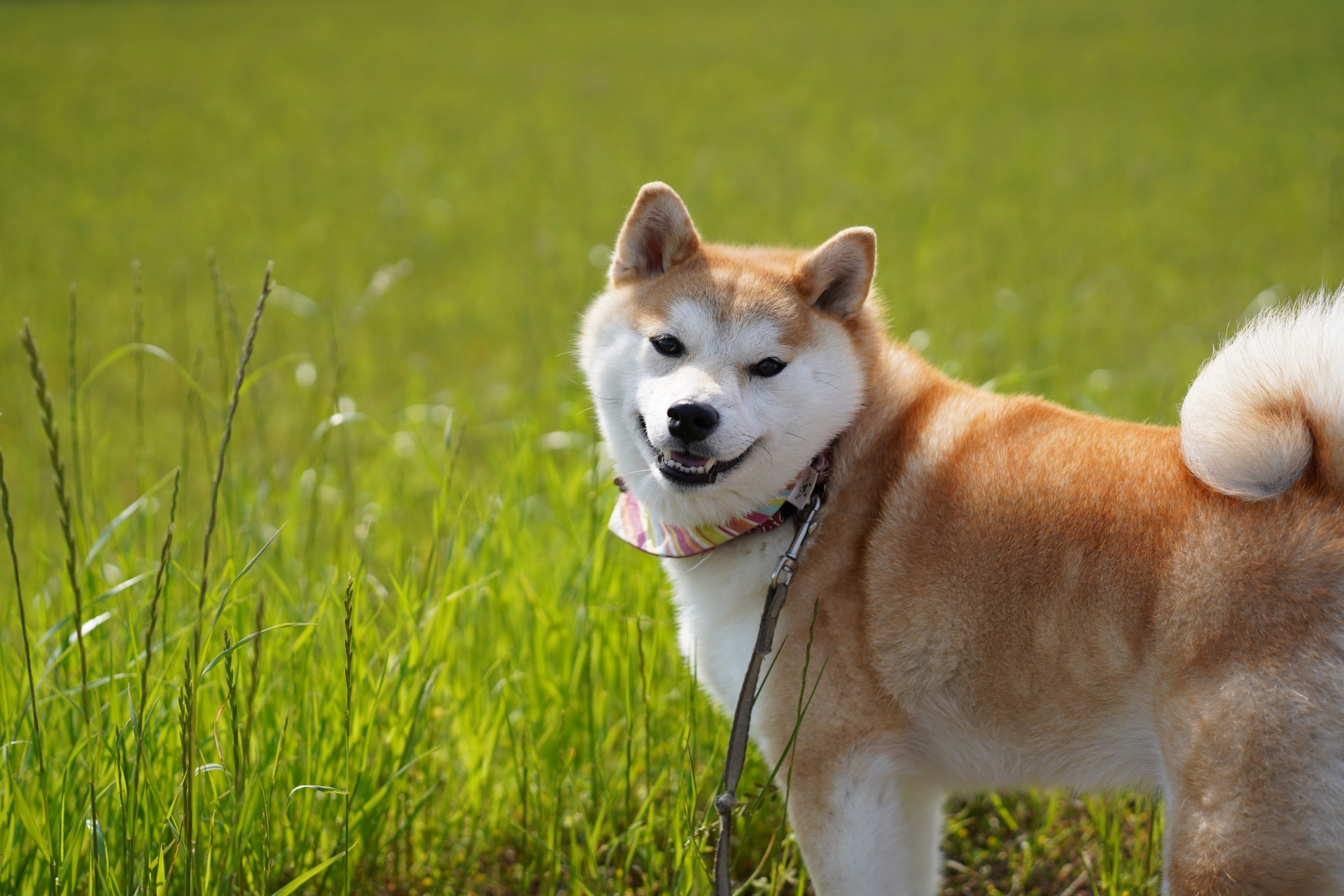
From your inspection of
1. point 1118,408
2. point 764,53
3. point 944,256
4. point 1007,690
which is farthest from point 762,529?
point 764,53

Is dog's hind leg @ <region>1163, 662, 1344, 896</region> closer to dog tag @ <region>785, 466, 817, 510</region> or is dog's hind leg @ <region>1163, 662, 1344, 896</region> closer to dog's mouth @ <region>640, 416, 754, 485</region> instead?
dog tag @ <region>785, 466, 817, 510</region>

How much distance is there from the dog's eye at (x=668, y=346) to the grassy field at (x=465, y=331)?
755 millimetres

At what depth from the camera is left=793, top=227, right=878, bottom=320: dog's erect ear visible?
2500 millimetres

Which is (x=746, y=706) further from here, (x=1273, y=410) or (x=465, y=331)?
(x=465, y=331)

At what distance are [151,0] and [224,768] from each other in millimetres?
24434

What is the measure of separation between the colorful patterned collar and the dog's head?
3 cm

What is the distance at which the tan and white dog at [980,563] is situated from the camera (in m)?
1.71

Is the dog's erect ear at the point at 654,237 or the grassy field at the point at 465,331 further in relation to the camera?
the dog's erect ear at the point at 654,237

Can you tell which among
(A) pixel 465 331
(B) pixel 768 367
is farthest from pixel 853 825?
(A) pixel 465 331

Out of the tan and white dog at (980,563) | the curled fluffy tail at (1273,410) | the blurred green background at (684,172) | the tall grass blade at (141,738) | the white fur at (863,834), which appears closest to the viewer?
the tall grass blade at (141,738)

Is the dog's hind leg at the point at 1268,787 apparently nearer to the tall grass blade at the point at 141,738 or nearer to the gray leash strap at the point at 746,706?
the gray leash strap at the point at 746,706

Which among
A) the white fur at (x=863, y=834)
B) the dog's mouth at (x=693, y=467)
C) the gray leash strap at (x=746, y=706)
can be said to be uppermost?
the dog's mouth at (x=693, y=467)

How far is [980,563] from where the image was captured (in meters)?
2.04

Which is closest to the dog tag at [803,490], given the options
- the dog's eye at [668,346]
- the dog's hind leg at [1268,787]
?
the dog's eye at [668,346]
